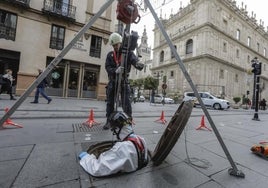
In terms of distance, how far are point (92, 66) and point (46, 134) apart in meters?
12.5

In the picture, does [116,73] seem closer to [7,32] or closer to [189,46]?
[7,32]

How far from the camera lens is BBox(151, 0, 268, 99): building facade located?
1074 inches

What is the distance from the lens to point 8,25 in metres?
12.0

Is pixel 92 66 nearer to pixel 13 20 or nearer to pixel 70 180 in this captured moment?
pixel 13 20

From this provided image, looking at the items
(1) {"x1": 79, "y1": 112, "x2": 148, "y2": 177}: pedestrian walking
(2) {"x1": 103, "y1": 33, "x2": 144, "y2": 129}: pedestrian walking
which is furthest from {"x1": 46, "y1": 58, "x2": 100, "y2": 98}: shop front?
(1) {"x1": 79, "y1": 112, "x2": 148, "y2": 177}: pedestrian walking

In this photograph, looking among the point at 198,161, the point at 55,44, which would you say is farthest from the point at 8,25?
the point at 198,161

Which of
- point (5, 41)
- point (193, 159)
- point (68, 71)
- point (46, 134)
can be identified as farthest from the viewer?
point (68, 71)

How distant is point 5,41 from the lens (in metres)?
11.8

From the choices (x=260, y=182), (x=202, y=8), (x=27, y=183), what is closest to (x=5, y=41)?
(x=27, y=183)

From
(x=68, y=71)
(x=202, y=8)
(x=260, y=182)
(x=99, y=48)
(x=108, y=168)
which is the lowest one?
(x=260, y=182)

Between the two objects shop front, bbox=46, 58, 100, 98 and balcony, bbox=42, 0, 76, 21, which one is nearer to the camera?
balcony, bbox=42, 0, 76, 21

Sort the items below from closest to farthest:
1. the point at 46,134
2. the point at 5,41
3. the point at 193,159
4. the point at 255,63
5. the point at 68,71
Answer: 1. the point at 193,159
2. the point at 46,134
3. the point at 255,63
4. the point at 5,41
5. the point at 68,71

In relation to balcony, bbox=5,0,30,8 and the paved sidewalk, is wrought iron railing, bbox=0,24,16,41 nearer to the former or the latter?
balcony, bbox=5,0,30,8

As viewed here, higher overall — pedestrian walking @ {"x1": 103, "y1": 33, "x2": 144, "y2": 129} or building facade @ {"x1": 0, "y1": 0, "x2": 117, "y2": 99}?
building facade @ {"x1": 0, "y1": 0, "x2": 117, "y2": 99}
